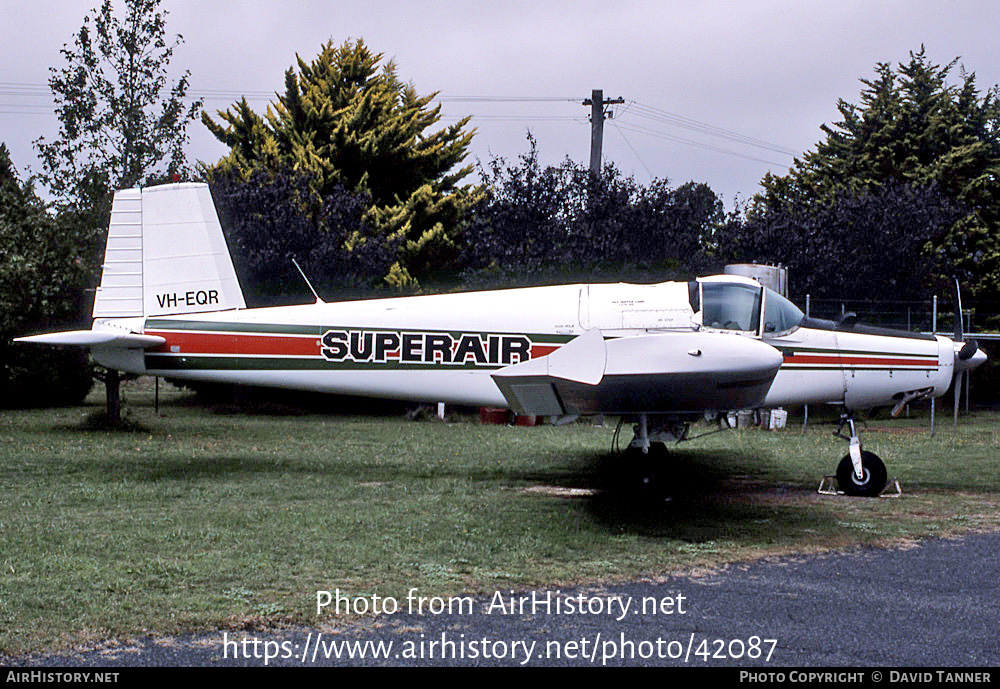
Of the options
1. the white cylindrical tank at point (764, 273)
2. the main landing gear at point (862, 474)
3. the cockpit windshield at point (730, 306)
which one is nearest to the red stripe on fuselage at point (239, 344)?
the cockpit windshield at point (730, 306)

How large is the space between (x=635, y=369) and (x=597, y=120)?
A: 1039 inches

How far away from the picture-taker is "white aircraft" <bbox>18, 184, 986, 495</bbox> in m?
10.2

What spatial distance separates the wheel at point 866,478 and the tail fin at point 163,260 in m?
7.15

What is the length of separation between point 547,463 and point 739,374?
5.35m

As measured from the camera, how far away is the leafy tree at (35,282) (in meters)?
19.2

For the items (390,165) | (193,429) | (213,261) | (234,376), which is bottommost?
(193,429)

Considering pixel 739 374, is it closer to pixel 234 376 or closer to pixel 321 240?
pixel 234 376

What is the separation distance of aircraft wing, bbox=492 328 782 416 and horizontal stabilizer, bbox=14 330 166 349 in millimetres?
4802

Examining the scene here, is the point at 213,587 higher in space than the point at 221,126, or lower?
lower

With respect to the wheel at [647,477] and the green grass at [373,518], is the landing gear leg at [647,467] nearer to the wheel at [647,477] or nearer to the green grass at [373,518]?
the wheel at [647,477]

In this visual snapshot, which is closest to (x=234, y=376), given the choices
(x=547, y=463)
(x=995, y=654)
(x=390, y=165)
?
(x=547, y=463)

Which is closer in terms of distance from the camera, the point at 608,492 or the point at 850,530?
the point at 850,530

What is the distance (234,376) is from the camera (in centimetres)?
1105

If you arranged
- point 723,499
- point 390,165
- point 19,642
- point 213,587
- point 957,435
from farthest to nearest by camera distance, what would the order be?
point 390,165
point 957,435
point 723,499
point 213,587
point 19,642
